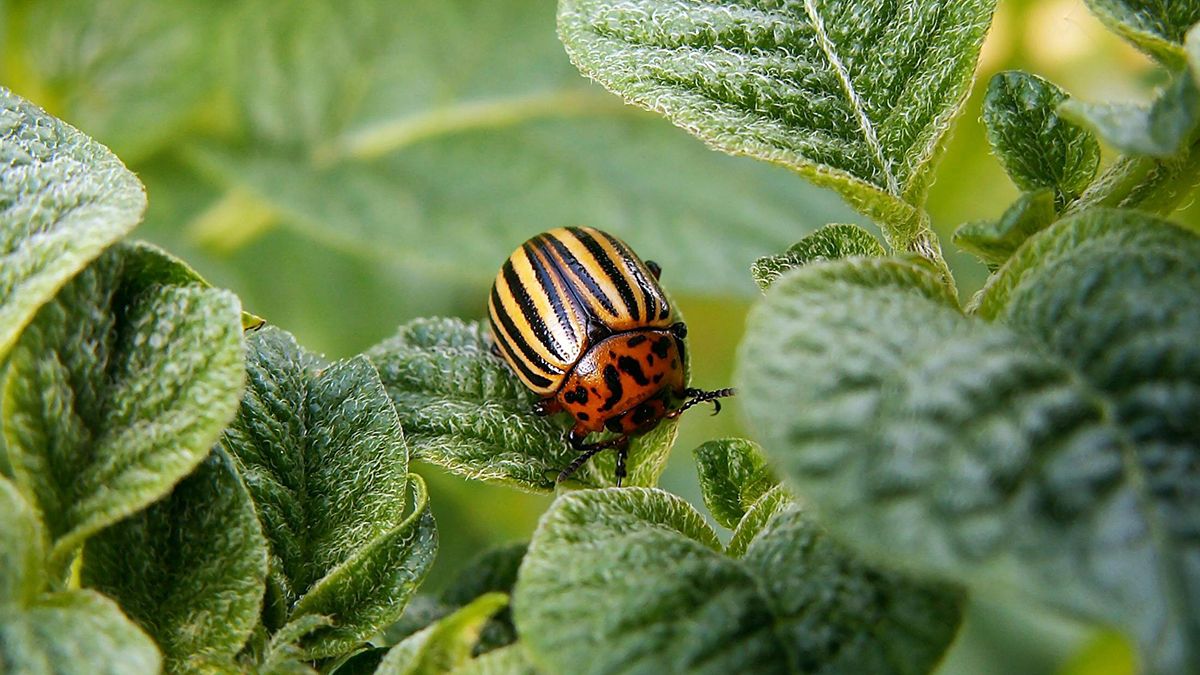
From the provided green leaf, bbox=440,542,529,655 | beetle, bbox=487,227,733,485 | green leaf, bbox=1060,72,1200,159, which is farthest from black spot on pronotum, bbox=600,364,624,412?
green leaf, bbox=1060,72,1200,159

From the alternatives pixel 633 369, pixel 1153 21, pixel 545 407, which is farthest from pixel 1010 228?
pixel 633 369

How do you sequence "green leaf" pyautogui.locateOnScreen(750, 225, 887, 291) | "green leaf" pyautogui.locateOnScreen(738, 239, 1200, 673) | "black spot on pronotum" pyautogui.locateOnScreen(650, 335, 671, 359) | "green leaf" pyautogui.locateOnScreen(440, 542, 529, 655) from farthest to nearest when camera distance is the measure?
"black spot on pronotum" pyautogui.locateOnScreen(650, 335, 671, 359) → "green leaf" pyautogui.locateOnScreen(440, 542, 529, 655) → "green leaf" pyautogui.locateOnScreen(750, 225, 887, 291) → "green leaf" pyautogui.locateOnScreen(738, 239, 1200, 673)

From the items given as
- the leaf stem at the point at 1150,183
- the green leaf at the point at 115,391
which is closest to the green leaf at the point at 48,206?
the green leaf at the point at 115,391

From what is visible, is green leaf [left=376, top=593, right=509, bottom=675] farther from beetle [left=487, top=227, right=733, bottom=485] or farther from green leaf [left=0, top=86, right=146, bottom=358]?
beetle [left=487, top=227, right=733, bottom=485]

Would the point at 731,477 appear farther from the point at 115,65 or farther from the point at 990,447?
the point at 115,65

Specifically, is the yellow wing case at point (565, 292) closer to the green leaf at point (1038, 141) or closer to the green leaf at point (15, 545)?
the green leaf at point (1038, 141)

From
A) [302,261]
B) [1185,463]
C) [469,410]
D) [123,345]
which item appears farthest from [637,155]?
[1185,463]
